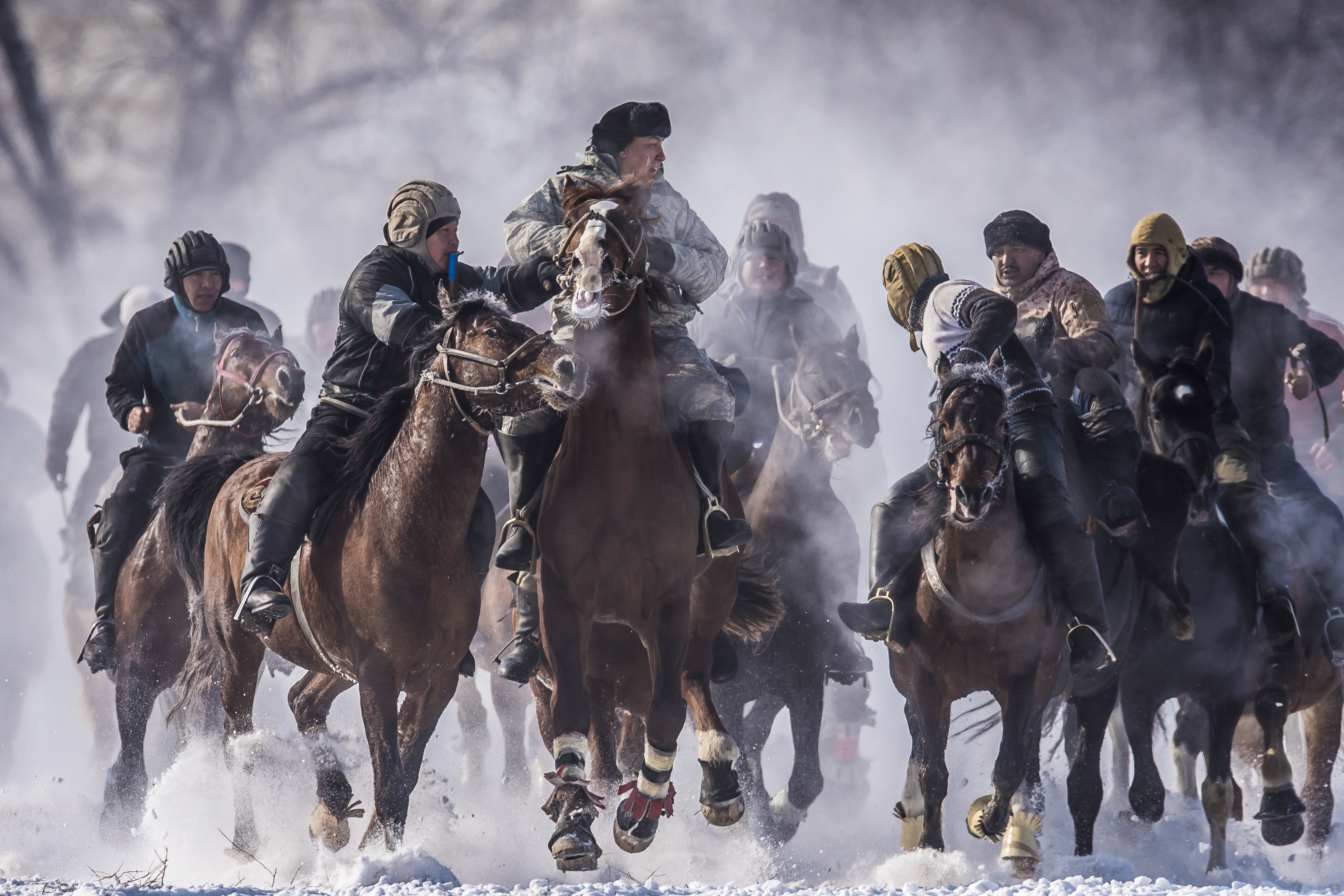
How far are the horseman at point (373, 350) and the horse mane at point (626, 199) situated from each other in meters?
0.32

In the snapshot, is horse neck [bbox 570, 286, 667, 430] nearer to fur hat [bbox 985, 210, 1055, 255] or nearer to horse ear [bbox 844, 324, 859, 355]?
fur hat [bbox 985, 210, 1055, 255]

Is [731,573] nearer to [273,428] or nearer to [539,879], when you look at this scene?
[539,879]

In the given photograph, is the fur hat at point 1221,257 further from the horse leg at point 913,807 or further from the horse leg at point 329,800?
the horse leg at point 329,800

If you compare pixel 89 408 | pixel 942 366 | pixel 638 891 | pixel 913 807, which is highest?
pixel 89 408

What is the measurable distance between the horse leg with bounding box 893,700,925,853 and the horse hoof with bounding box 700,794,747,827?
3.04 feet

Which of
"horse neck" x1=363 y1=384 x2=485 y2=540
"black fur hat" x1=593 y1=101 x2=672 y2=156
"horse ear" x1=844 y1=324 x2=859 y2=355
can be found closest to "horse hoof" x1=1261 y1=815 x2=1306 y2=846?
"horse ear" x1=844 y1=324 x2=859 y2=355

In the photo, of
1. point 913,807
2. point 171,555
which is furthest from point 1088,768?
point 171,555

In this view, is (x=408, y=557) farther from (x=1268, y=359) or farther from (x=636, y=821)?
(x=1268, y=359)

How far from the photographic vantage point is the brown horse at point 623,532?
5.69 metres

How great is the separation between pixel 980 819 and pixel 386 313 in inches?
140

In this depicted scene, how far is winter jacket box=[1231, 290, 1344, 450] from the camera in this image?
8.83m

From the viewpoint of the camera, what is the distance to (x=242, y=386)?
26.2 feet

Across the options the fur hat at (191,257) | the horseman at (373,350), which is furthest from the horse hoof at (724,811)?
the fur hat at (191,257)

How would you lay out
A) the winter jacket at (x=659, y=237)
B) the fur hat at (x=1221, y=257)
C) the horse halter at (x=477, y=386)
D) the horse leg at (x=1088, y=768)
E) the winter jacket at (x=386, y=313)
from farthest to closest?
the fur hat at (x=1221, y=257), the horse leg at (x=1088, y=768), the winter jacket at (x=659, y=237), the winter jacket at (x=386, y=313), the horse halter at (x=477, y=386)
